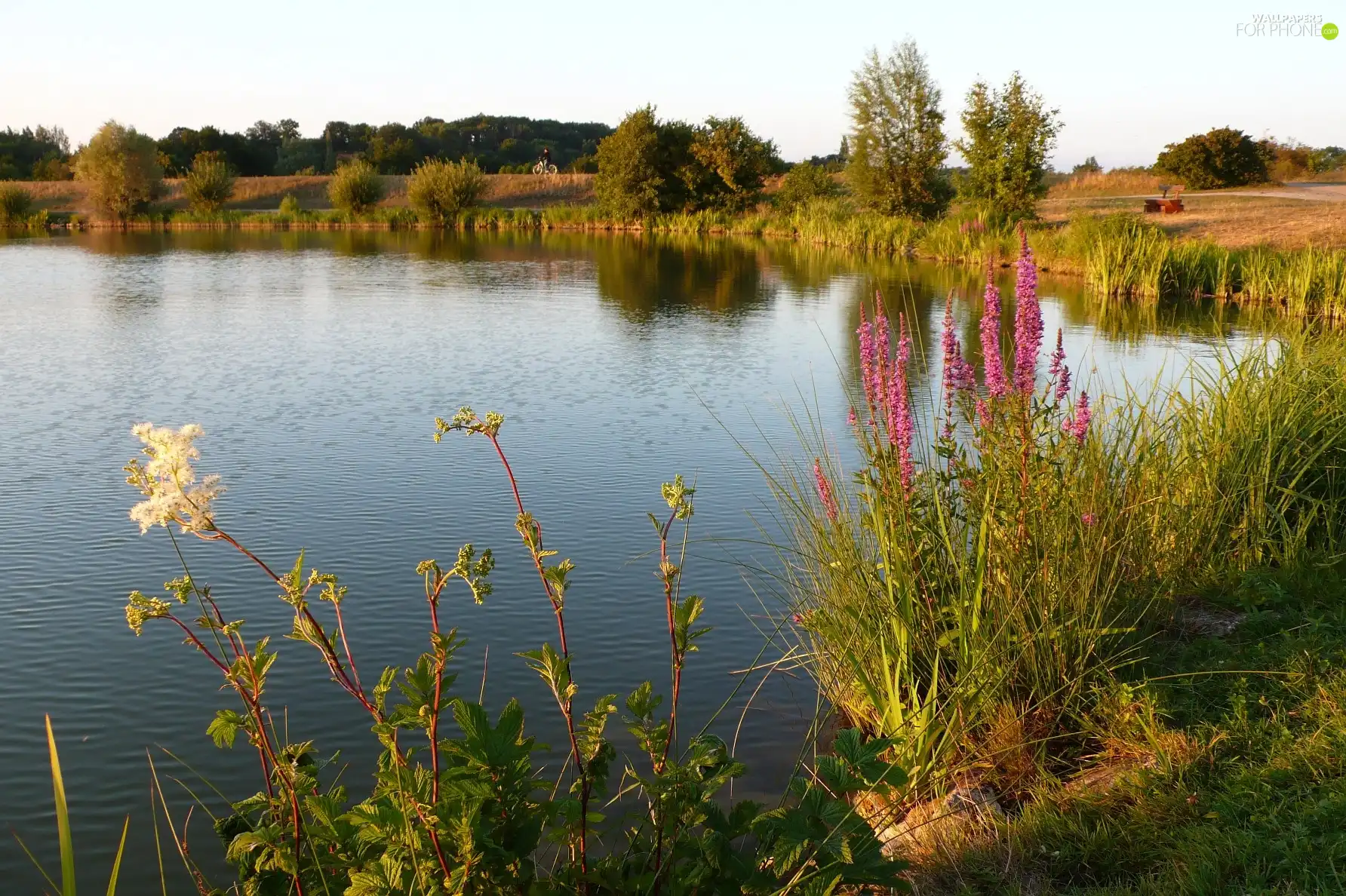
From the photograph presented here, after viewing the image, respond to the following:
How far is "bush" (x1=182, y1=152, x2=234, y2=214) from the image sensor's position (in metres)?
47.2

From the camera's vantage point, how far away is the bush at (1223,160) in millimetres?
37594

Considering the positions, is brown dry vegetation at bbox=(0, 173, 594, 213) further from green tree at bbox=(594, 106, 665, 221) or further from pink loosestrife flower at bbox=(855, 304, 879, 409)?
pink loosestrife flower at bbox=(855, 304, 879, 409)

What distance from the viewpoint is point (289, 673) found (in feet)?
15.5

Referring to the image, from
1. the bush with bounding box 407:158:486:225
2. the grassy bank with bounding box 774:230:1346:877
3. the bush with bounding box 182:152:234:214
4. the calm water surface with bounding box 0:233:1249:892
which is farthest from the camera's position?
the bush with bounding box 182:152:234:214

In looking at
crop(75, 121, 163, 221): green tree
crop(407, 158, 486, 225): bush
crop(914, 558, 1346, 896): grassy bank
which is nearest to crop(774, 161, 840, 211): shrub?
crop(407, 158, 486, 225): bush

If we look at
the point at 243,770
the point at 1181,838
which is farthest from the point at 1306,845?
the point at 243,770

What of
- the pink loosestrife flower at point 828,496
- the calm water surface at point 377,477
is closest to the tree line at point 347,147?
the calm water surface at point 377,477

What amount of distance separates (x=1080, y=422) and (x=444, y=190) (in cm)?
4404

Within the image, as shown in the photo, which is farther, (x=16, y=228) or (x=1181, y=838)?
(x=16, y=228)

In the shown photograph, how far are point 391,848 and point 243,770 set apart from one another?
2165 mm

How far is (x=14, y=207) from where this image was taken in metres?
44.5

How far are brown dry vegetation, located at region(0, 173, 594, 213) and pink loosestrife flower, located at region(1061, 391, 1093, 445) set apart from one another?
51125mm

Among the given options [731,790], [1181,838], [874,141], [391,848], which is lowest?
[731,790]

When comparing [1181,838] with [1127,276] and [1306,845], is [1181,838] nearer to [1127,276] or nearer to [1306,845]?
[1306,845]
